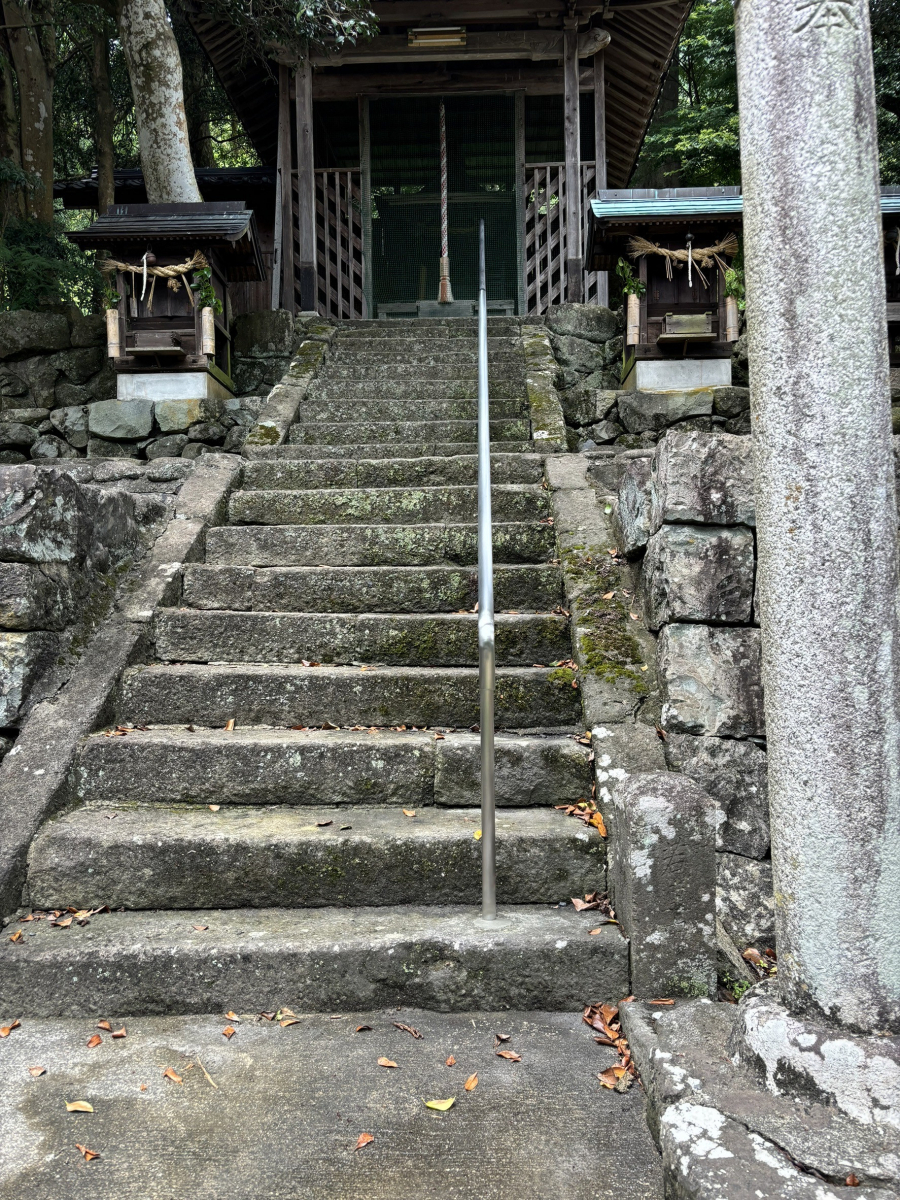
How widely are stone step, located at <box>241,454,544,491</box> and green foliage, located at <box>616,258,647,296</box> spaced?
2.26 metres

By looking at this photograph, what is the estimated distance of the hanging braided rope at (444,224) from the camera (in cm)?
944

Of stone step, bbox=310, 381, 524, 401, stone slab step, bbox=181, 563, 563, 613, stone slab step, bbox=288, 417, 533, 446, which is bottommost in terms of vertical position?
stone slab step, bbox=181, 563, 563, 613

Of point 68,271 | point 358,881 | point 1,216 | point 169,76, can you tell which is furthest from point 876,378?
point 1,216

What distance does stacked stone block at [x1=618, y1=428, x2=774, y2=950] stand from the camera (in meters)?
2.55

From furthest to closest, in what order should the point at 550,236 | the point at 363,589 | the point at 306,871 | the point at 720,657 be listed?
the point at 550,236
the point at 363,589
the point at 720,657
the point at 306,871

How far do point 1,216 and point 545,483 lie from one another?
24.8ft

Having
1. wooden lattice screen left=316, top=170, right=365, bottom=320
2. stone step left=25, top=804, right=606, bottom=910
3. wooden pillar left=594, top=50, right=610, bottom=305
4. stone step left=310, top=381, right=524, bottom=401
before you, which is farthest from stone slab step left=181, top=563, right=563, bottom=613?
wooden lattice screen left=316, top=170, right=365, bottom=320

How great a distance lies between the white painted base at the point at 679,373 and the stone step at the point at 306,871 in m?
4.31

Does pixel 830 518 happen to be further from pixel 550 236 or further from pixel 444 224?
pixel 444 224

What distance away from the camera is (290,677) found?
2973 mm

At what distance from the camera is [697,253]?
5.93m

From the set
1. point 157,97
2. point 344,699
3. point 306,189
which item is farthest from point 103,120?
point 344,699

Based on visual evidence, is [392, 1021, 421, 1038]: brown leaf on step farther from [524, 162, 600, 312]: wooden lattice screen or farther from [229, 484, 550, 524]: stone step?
[524, 162, 600, 312]: wooden lattice screen

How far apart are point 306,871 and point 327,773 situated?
1.22ft
